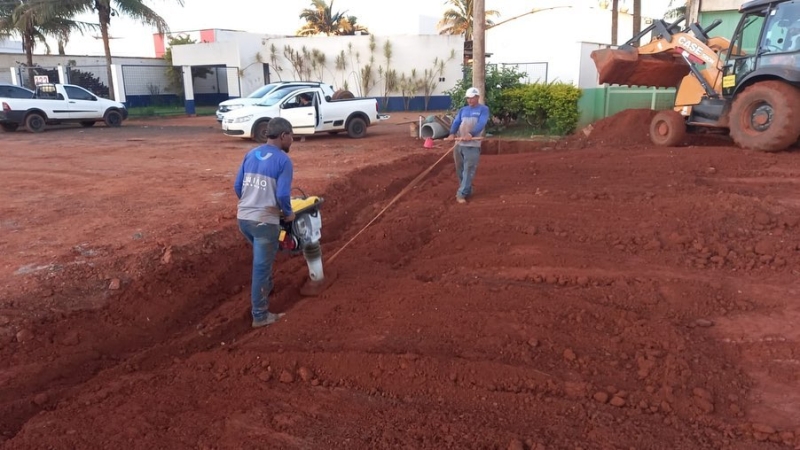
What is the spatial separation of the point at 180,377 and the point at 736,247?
18.5 ft

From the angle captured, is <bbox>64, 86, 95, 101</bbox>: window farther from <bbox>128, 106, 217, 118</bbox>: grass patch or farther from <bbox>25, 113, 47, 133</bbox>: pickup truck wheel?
<bbox>128, 106, 217, 118</bbox>: grass patch

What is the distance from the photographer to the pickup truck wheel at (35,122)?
20047mm

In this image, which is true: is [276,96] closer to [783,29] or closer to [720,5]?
[783,29]

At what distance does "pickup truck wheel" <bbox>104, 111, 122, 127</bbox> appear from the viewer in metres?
22.5

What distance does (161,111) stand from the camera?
30719mm

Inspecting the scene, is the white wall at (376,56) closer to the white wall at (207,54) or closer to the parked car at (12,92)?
the white wall at (207,54)

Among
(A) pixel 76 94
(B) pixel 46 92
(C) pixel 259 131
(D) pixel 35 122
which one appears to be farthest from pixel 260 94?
(D) pixel 35 122

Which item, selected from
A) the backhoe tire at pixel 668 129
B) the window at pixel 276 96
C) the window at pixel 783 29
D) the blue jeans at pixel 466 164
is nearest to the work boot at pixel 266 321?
the blue jeans at pixel 466 164

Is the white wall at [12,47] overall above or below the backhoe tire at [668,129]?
above

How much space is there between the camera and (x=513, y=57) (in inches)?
1303

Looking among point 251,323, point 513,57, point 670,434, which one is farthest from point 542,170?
point 513,57

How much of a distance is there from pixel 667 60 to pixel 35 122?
19831 mm

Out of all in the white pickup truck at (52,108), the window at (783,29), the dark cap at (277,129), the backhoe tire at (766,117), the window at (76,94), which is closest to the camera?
the dark cap at (277,129)

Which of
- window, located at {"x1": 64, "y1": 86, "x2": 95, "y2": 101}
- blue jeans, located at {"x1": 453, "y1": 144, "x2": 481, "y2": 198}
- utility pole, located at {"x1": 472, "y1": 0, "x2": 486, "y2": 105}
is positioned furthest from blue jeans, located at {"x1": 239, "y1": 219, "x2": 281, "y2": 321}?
window, located at {"x1": 64, "y1": 86, "x2": 95, "y2": 101}
